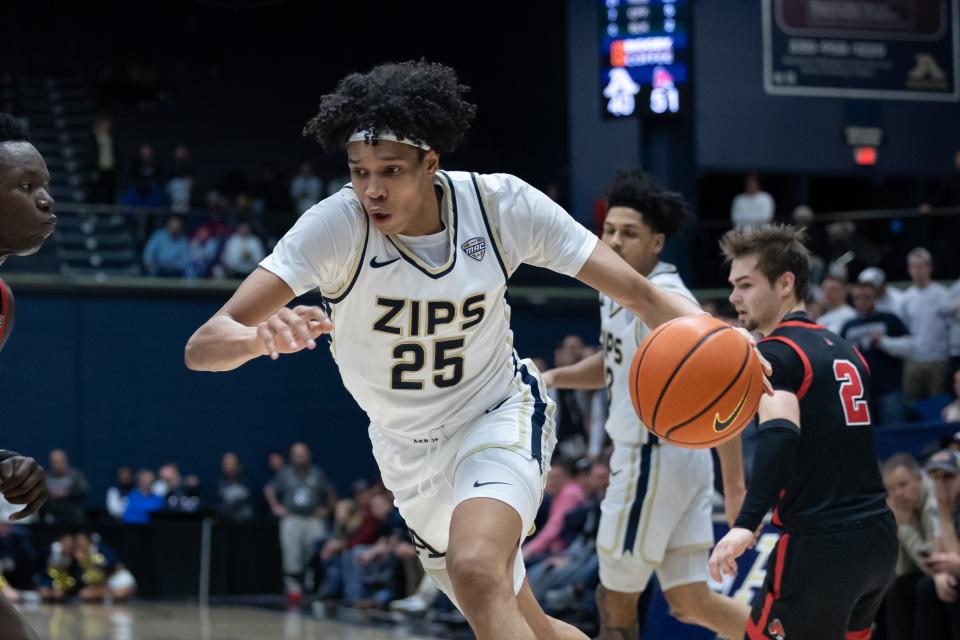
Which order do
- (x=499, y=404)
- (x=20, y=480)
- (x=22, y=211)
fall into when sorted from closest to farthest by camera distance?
→ (x=20, y=480)
(x=22, y=211)
(x=499, y=404)

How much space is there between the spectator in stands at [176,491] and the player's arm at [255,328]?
42.0 ft

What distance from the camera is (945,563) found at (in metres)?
7.25

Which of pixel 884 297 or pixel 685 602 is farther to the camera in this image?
pixel 884 297

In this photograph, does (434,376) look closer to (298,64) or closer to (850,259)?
(850,259)

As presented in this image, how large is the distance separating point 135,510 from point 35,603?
83.3 inches

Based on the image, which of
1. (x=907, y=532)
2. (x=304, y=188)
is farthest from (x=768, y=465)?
(x=304, y=188)

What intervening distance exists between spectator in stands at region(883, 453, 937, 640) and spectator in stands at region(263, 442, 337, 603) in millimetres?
9109

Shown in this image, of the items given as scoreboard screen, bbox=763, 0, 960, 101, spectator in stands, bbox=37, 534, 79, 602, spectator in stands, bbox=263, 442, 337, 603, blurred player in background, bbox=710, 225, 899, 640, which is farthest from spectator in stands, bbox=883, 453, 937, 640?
spectator in stands, bbox=37, 534, 79, 602

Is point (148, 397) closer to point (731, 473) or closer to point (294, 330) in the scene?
point (731, 473)

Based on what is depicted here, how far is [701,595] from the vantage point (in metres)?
6.51

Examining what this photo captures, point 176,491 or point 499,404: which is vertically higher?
point 499,404

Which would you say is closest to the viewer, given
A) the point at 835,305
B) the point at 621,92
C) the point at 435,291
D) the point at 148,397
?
the point at 435,291

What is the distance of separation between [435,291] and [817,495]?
1.61 m

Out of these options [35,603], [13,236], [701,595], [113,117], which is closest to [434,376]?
[13,236]
